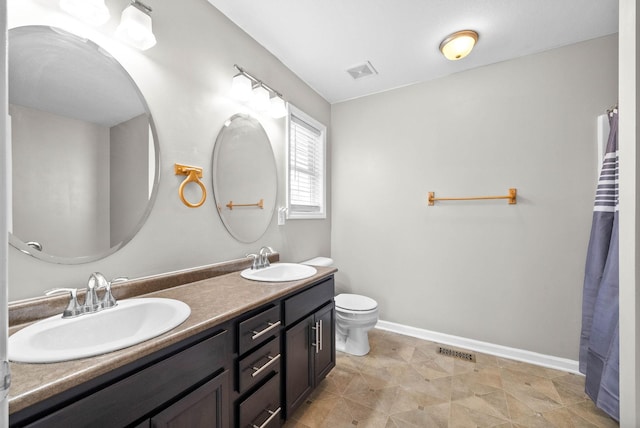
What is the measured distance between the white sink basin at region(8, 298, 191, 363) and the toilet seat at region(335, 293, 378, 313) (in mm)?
1475

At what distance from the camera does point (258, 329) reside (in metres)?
1.13

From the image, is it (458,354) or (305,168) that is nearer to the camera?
(458,354)

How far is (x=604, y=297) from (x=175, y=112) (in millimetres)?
2775

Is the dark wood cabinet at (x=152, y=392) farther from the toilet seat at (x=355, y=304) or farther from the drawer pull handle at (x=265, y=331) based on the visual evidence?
the toilet seat at (x=355, y=304)

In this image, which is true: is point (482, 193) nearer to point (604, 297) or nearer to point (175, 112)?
point (604, 297)

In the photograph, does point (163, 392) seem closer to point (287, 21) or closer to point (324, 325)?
point (324, 325)

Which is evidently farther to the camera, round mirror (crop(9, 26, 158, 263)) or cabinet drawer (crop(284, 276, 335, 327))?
cabinet drawer (crop(284, 276, 335, 327))

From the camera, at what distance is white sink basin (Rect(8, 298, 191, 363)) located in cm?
66

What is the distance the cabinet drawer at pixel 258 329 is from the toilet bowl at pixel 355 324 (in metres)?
1.01

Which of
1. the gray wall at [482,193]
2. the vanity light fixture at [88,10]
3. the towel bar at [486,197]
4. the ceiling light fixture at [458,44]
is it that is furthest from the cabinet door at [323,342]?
the ceiling light fixture at [458,44]

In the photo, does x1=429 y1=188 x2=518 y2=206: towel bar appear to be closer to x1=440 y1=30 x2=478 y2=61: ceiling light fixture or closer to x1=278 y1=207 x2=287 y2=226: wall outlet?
x1=440 y1=30 x2=478 y2=61: ceiling light fixture

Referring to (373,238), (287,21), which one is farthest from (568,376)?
(287,21)

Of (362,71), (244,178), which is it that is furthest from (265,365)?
(362,71)

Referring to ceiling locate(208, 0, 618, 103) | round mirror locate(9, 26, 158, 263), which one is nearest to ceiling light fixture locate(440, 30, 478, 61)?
ceiling locate(208, 0, 618, 103)
